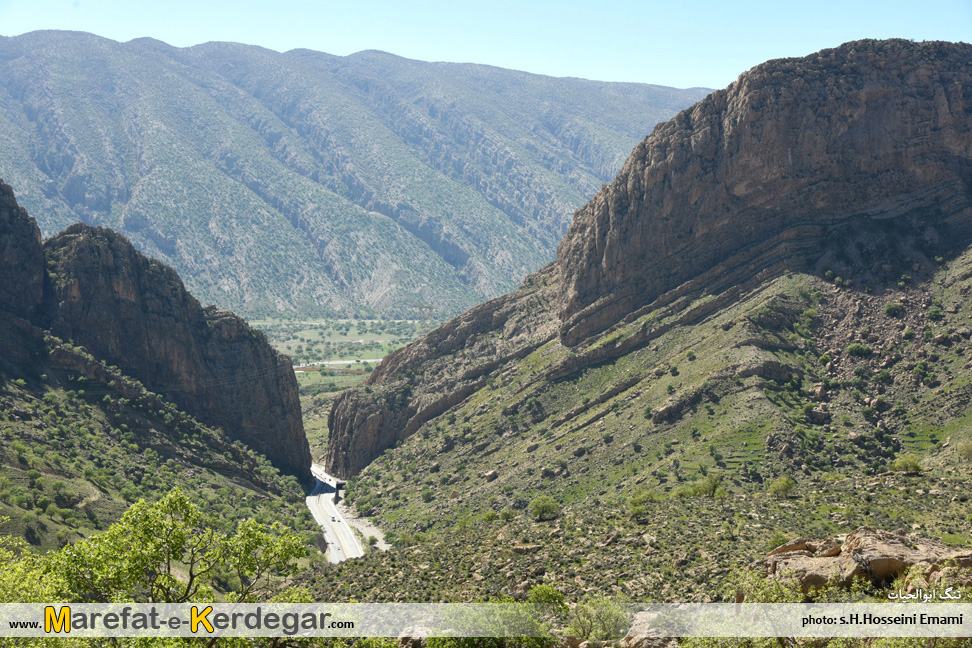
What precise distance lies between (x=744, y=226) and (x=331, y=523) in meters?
79.0

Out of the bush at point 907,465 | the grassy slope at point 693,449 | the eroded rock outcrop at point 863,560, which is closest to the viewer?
the eroded rock outcrop at point 863,560

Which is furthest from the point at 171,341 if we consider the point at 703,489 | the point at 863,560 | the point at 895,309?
the point at 863,560

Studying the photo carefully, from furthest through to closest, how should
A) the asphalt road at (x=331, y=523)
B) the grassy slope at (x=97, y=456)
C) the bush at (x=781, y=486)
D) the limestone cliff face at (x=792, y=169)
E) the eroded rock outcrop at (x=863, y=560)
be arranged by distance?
the limestone cliff face at (x=792, y=169) < the asphalt road at (x=331, y=523) < the grassy slope at (x=97, y=456) < the bush at (x=781, y=486) < the eroded rock outcrop at (x=863, y=560)

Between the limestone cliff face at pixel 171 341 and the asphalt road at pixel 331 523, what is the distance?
18.0 feet

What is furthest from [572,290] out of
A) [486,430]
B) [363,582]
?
[363,582]

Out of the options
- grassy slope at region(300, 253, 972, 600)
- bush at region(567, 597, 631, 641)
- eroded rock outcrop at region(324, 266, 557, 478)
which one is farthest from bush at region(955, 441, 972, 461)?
eroded rock outcrop at region(324, 266, 557, 478)

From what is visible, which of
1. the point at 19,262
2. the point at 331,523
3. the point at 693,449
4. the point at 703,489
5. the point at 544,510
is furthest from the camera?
the point at 331,523

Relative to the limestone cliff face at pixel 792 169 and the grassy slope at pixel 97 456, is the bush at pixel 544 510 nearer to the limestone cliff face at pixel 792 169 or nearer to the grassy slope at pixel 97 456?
the grassy slope at pixel 97 456

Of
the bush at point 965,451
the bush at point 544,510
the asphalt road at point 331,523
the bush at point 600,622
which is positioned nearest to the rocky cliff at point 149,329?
the asphalt road at point 331,523

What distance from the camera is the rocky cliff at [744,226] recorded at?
10981cm

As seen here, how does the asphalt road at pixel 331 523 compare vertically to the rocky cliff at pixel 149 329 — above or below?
below

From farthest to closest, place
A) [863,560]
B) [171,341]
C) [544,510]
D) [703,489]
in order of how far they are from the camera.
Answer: [171,341] → [703,489] → [544,510] → [863,560]

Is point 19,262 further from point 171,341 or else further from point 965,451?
point 965,451

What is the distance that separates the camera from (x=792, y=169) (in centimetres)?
11800
